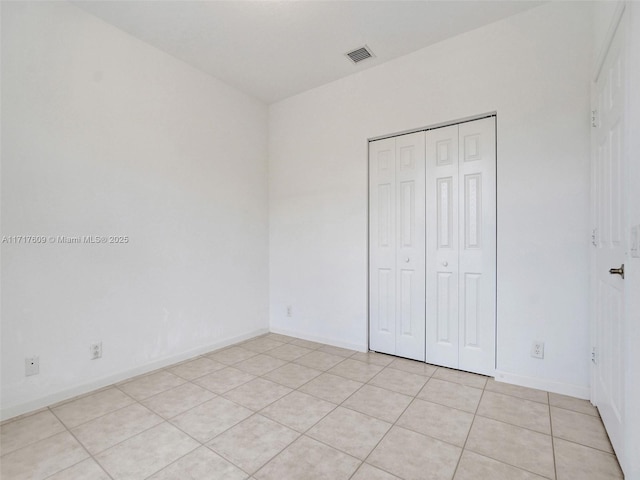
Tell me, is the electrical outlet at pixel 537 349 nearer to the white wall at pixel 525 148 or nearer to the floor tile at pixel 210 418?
the white wall at pixel 525 148

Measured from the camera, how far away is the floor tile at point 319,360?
283 centimetres

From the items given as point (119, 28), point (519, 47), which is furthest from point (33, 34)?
point (519, 47)

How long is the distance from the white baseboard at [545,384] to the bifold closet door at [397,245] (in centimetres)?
67

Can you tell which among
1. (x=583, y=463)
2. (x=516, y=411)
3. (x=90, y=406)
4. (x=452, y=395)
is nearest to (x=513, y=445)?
(x=583, y=463)

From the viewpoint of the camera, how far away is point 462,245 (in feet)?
8.69

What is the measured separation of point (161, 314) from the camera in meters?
2.83

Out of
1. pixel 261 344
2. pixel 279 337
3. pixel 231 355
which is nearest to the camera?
pixel 231 355

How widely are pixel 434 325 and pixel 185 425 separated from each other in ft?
6.92

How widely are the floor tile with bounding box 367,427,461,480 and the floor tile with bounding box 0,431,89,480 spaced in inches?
61.7

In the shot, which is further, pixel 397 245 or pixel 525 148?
pixel 397 245

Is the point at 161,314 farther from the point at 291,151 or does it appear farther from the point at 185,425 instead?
the point at 291,151

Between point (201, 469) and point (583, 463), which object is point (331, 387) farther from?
point (583, 463)

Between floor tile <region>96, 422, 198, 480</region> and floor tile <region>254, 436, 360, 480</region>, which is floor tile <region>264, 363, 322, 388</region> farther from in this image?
floor tile <region>96, 422, 198, 480</region>

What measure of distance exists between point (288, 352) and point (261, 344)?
418 mm
